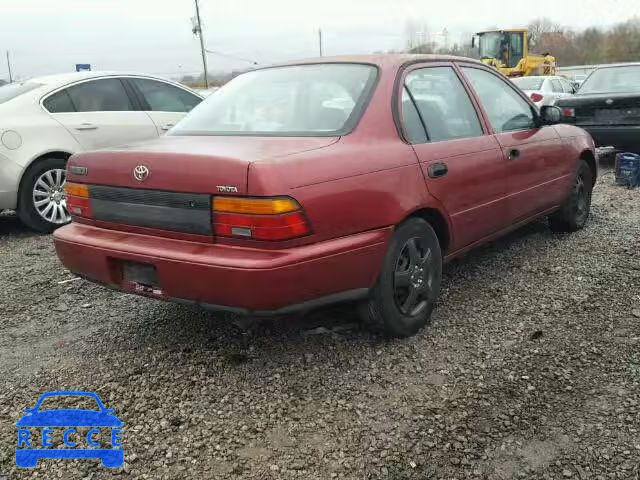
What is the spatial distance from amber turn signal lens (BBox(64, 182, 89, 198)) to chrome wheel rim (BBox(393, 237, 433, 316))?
5.51 feet

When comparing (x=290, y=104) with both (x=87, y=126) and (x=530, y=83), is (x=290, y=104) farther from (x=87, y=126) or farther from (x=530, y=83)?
(x=530, y=83)

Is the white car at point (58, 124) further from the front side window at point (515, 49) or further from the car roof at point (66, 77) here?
the front side window at point (515, 49)

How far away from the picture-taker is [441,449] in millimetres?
2498

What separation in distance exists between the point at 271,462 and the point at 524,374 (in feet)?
4.41

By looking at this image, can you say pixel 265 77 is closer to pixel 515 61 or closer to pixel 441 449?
pixel 441 449

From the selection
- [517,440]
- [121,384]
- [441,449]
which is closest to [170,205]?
[121,384]

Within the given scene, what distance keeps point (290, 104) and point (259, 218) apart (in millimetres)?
1087

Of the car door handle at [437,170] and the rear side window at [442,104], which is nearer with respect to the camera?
the car door handle at [437,170]

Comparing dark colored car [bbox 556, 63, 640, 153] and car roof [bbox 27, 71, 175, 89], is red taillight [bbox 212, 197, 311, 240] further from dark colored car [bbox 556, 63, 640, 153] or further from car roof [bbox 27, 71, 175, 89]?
dark colored car [bbox 556, 63, 640, 153]

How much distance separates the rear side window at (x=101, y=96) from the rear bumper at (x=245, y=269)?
3647 mm

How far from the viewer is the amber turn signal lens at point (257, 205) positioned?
2.71 meters

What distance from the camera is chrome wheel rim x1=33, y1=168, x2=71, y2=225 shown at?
19.4ft

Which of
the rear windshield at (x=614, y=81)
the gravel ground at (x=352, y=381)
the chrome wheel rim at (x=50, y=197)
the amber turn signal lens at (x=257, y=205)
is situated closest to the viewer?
the gravel ground at (x=352, y=381)

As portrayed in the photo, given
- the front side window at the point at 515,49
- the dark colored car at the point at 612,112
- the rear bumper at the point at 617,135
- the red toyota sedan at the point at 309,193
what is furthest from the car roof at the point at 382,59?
the front side window at the point at 515,49
